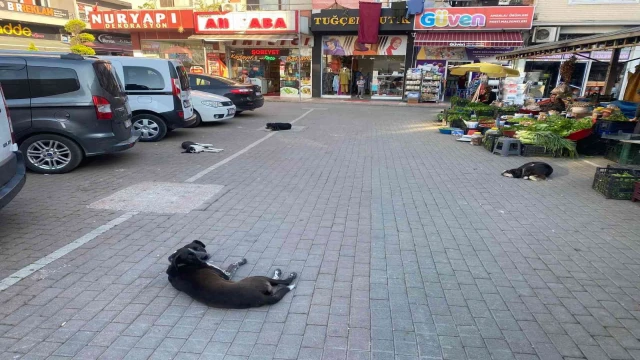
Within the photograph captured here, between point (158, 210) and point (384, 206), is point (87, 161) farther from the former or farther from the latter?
point (384, 206)

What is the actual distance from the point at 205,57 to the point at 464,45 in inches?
631

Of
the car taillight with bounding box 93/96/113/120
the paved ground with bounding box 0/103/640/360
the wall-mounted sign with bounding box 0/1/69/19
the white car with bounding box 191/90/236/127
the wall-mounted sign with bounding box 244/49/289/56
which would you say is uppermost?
the wall-mounted sign with bounding box 0/1/69/19

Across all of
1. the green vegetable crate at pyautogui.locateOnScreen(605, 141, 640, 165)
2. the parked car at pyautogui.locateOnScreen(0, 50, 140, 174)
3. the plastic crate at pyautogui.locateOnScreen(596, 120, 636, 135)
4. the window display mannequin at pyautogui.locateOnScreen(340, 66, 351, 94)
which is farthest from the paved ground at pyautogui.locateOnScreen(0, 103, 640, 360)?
the window display mannequin at pyautogui.locateOnScreen(340, 66, 351, 94)

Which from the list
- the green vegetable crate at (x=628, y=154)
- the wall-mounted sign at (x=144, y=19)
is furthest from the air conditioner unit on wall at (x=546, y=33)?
the wall-mounted sign at (x=144, y=19)

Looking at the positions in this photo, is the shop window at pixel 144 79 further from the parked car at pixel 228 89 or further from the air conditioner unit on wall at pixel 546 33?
the air conditioner unit on wall at pixel 546 33

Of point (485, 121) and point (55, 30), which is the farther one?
point (55, 30)

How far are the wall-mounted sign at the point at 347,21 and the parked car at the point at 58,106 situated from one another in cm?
1718

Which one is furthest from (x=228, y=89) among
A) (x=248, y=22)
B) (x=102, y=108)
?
(x=248, y=22)

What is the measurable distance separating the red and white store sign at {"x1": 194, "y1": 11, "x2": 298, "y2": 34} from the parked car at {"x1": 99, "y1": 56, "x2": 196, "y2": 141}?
13.5 meters

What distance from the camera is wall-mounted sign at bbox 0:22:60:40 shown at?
115ft

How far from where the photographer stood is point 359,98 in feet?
77.5

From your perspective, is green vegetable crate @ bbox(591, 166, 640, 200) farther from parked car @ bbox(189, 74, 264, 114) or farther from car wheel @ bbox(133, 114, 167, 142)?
parked car @ bbox(189, 74, 264, 114)

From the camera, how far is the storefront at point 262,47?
71.4ft

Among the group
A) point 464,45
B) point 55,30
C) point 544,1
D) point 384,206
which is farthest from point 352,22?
point 55,30
